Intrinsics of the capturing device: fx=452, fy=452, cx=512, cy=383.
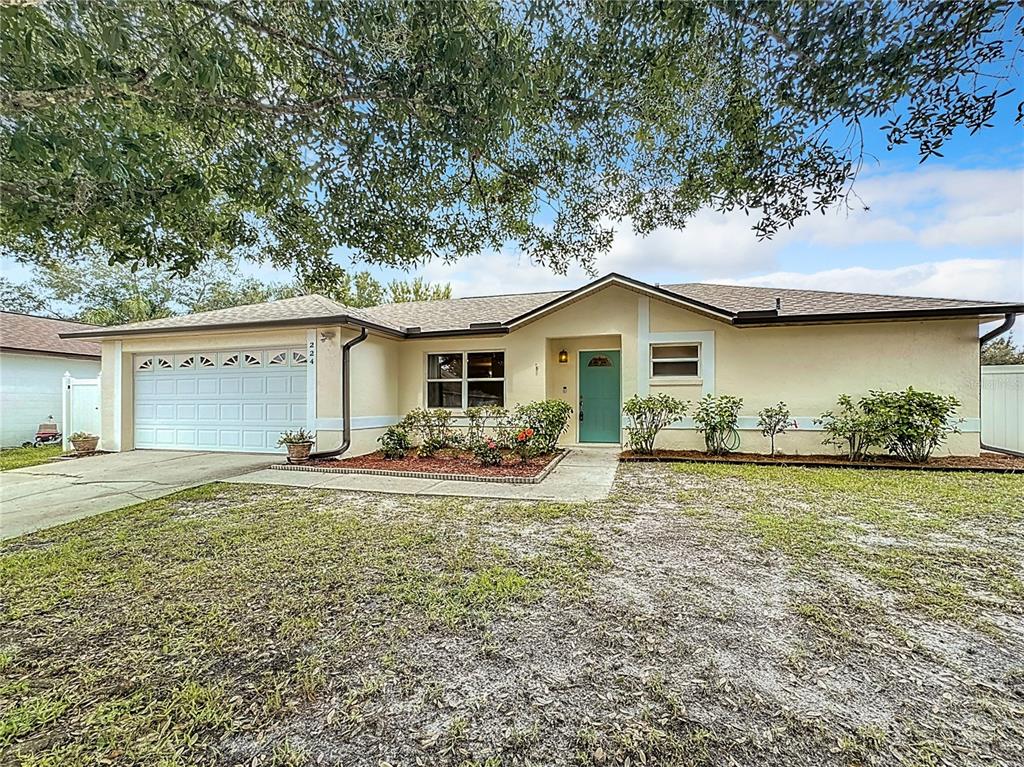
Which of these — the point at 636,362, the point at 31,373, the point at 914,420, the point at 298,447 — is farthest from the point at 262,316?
the point at 914,420

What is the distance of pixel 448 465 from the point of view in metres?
8.77

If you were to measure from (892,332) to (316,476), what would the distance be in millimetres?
11392

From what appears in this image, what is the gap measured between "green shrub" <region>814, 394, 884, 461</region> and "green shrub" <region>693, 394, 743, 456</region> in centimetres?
162

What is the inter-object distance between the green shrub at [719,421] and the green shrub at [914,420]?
2384 millimetres

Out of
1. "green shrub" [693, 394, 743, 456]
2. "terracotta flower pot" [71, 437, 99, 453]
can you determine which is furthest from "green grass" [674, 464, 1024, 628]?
"terracotta flower pot" [71, 437, 99, 453]

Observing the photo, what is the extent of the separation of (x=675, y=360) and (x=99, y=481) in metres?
11.2

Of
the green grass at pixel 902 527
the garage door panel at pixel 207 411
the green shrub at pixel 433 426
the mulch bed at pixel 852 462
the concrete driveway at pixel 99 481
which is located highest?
the garage door panel at pixel 207 411

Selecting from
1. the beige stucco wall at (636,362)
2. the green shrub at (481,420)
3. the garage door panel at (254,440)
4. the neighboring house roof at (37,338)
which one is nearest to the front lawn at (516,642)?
the beige stucco wall at (636,362)

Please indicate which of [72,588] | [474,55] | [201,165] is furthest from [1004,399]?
[72,588]

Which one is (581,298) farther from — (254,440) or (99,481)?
(99,481)

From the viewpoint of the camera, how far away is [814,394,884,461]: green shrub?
8.58m

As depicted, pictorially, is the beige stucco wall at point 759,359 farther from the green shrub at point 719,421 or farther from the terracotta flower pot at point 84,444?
the terracotta flower pot at point 84,444

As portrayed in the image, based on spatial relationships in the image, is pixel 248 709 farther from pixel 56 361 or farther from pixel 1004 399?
pixel 56 361

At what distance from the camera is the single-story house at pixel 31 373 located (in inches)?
501
